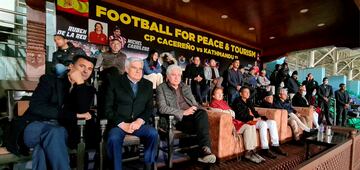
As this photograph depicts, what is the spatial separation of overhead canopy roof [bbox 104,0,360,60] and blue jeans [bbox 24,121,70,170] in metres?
3.68

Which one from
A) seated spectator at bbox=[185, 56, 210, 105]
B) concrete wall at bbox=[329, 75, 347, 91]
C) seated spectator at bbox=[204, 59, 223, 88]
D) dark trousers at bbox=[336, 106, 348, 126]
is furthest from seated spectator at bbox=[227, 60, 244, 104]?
concrete wall at bbox=[329, 75, 347, 91]

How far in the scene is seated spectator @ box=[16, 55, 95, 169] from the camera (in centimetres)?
153

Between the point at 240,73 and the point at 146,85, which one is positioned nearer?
the point at 146,85

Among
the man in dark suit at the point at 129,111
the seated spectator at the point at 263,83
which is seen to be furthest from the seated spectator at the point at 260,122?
the seated spectator at the point at 263,83

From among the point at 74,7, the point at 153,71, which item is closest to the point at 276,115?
the point at 153,71

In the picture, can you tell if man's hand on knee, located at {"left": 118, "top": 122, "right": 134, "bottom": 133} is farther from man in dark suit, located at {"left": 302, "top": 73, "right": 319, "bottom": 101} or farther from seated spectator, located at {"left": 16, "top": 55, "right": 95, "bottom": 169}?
man in dark suit, located at {"left": 302, "top": 73, "right": 319, "bottom": 101}

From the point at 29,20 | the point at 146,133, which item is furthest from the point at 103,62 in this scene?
the point at 146,133

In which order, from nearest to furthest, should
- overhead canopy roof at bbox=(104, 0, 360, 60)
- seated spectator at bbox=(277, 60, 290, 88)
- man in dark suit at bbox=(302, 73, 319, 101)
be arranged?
overhead canopy roof at bbox=(104, 0, 360, 60)
seated spectator at bbox=(277, 60, 290, 88)
man in dark suit at bbox=(302, 73, 319, 101)

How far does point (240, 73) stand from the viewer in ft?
17.9

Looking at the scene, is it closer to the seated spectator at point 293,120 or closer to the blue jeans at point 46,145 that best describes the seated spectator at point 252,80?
the seated spectator at point 293,120

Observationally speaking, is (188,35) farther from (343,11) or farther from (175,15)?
(343,11)

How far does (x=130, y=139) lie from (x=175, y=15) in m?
4.24

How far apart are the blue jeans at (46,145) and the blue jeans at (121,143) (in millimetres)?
346

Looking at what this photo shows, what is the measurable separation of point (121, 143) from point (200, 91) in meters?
3.62
